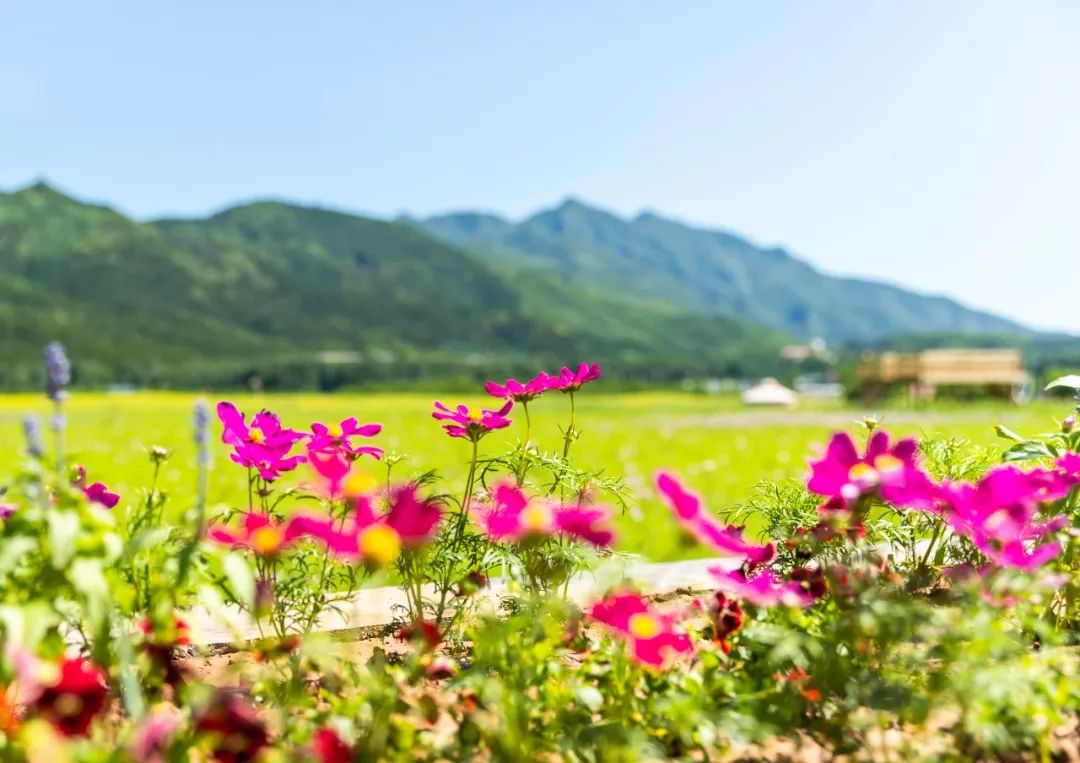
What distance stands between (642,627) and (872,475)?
53 centimetres

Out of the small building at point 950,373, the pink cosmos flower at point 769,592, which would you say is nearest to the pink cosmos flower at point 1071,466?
the pink cosmos flower at point 769,592

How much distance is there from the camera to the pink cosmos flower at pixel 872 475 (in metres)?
1.59

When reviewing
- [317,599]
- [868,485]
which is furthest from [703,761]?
[317,599]

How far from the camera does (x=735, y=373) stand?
15388 centimetres

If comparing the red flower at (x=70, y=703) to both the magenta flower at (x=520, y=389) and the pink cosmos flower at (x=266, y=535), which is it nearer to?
the pink cosmos flower at (x=266, y=535)

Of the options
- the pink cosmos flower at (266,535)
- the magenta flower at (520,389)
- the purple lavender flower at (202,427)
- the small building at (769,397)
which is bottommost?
the small building at (769,397)

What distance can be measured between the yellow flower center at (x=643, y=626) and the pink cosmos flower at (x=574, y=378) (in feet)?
2.97

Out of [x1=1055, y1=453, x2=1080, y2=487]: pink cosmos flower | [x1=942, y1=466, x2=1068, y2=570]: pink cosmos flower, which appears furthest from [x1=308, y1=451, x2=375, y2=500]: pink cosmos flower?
[x1=1055, y1=453, x2=1080, y2=487]: pink cosmos flower

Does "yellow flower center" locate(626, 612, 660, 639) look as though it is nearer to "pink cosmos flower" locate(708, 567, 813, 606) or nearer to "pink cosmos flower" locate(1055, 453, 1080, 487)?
"pink cosmos flower" locate(708, 567, 813, 606)

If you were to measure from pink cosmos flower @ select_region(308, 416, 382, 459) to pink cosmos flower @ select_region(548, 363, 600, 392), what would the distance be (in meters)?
0.50

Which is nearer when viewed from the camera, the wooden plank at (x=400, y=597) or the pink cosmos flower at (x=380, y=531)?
the pink cosmos flower at (x=380, y=531)

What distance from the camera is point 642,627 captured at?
148cm

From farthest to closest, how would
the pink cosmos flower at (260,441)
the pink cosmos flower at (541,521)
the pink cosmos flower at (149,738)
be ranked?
the pink cosmos flower at (260,441) → the pink cosmos flower at (541,521) → the pink cosmos flower at (149,738)

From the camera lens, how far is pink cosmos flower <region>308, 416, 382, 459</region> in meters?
2.16
